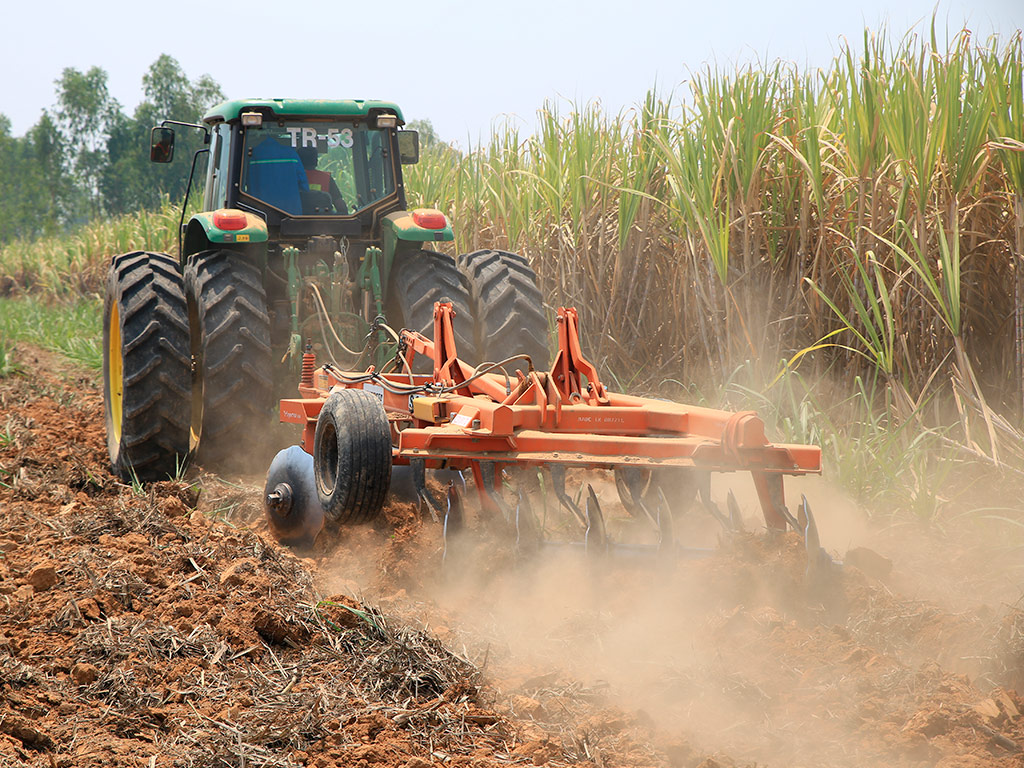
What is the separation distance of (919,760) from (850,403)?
9.80ft

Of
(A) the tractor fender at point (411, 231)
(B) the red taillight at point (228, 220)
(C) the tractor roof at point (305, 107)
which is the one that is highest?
(C) the tractor roof at point (305, 107)

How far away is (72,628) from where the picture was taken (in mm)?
2838

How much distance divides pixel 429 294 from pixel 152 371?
144 cm

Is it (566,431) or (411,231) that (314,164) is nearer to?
(411,231)

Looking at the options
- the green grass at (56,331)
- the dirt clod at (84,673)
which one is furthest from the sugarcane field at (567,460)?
the green grass at (56,331)

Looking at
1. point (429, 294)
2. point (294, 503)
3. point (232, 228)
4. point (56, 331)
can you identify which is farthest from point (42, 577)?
point (56, 331)

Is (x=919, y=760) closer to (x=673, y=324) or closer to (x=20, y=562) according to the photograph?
(x=20, y=562)

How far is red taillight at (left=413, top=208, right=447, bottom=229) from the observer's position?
195 inches

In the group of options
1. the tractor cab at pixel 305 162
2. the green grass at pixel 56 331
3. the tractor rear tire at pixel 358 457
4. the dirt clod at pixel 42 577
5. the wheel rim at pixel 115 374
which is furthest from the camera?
the green grass at pixel 56 331

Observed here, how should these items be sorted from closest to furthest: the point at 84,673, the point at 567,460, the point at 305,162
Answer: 1. the point at 84,673
2. the point at 567,460
3. the point at 305,162

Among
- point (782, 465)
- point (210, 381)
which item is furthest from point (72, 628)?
point (782, 465)

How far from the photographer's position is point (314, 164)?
213 inches

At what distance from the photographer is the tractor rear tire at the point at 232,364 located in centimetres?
451

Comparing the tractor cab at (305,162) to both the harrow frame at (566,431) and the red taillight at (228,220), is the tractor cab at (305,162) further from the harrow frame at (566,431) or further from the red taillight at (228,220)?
the harrow frame at (566,431)
